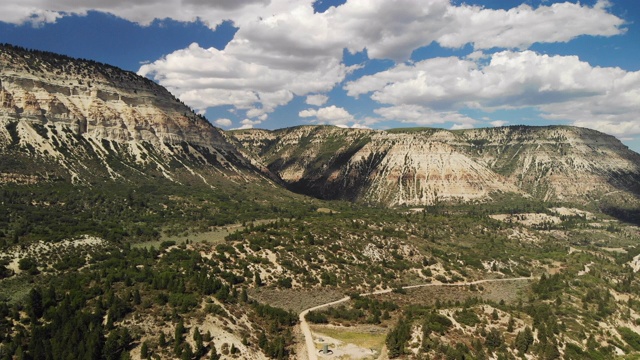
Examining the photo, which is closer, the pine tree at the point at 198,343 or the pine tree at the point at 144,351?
the pine tree at the point at 144,351

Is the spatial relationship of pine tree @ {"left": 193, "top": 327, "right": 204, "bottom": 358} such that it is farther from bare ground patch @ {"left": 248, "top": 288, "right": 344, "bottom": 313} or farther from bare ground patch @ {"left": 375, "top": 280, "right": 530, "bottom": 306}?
bare ground patch @ {"left": 375, "top": 280, "right": 530, "bottom": 306}

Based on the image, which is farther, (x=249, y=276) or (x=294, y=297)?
(x=249, y=276)

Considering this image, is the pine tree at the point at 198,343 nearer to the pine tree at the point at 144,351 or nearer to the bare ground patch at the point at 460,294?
the pine tree at the point at 144,351

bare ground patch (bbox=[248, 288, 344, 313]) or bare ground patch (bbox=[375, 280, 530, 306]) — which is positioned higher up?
bare ground patch (bbox=[248, 288, 344, 313])

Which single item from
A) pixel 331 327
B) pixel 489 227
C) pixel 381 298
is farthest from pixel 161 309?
pixel 489 227

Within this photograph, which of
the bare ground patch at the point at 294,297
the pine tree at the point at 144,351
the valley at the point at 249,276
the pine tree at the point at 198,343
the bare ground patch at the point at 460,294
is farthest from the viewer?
the bare ground patch at the point at 460,294

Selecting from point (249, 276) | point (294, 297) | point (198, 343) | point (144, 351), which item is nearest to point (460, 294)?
point (294, 297)

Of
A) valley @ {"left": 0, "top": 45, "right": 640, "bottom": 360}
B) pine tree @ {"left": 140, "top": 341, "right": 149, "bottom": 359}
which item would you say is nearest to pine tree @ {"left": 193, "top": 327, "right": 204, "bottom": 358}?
valley @ {"left": 0, "top": 45, "right": 640, "bottom": 360}

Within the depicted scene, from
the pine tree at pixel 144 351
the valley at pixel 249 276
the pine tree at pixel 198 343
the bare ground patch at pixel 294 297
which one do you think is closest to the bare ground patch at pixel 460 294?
the valley at pixel 249 276

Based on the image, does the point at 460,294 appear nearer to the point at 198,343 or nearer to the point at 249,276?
the point at 249,276

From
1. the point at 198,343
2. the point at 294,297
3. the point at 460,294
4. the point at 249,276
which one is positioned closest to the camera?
the point at 198,343

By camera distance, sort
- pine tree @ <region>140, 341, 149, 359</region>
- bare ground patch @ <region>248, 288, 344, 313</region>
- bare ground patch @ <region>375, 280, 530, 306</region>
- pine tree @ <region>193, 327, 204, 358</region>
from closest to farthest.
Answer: pine tree @ <region>140, 341, 149, 359</region>
pine tree @ <region>193, 327, 204, 358</region>
bare ground patch @ <region>248, 288, 344, 313</region>
bare ground patch @ <region>375, 280, 530, 306</region>
